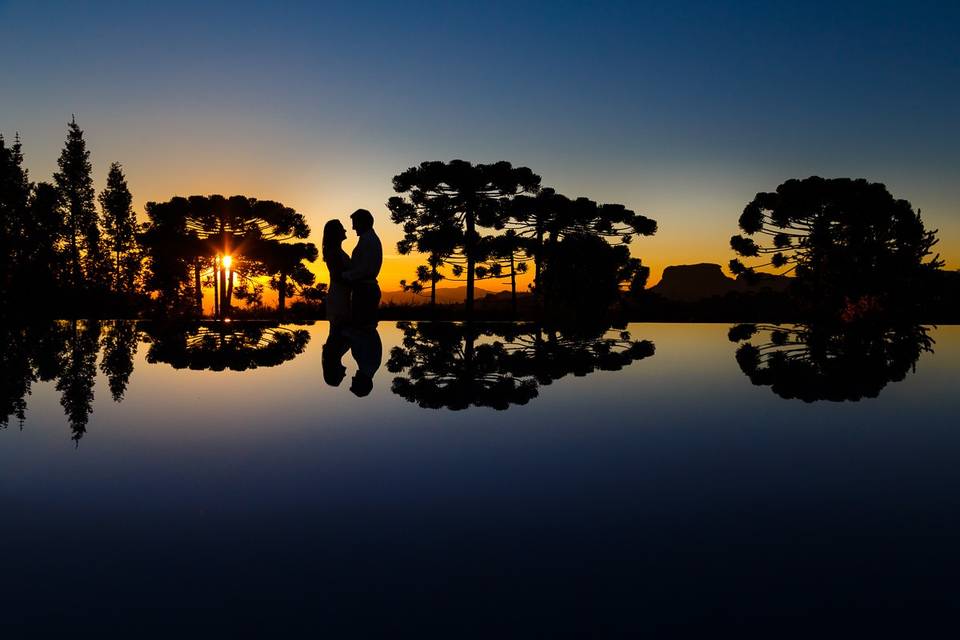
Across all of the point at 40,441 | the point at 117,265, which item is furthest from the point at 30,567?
the point at 117,265

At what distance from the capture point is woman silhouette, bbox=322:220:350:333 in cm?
1141

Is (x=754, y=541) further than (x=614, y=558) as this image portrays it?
Yes

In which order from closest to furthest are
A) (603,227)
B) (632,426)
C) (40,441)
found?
(40,441) → (632,426) → (603,227)

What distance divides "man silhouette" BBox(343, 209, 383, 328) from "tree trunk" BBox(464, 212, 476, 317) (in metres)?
15.3

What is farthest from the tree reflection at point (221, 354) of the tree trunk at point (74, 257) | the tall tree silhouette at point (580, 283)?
the tree trunk at point (74, 257)

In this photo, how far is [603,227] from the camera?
3497 centimetres

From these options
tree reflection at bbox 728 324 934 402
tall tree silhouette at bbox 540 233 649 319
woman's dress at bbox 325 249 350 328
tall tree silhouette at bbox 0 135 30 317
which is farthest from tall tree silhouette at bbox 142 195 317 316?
tree reflection at bbox 728 324 934 402

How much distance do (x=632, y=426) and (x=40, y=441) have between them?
138 inches

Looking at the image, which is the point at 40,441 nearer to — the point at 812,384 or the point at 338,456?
the point at 338,456

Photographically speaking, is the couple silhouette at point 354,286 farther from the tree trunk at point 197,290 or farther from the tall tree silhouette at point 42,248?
the tree trunk at point 197,290

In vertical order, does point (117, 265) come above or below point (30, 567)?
above

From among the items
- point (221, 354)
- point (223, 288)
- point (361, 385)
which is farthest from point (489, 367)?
point (223, 288)

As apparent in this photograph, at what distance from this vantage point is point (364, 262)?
11359mm

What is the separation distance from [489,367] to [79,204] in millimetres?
45929
